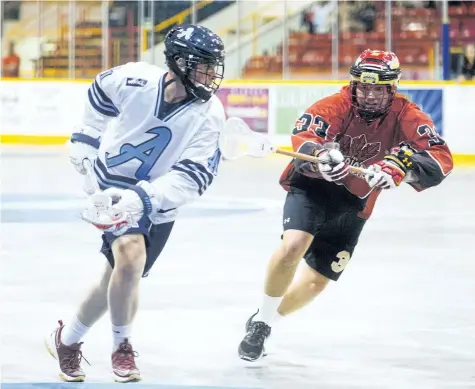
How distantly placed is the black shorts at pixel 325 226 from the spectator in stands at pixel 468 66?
33.4 ft

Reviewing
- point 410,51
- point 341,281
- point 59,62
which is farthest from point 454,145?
point 341,281

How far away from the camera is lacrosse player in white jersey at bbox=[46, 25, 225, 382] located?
157 inches

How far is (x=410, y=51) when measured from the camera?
51.8 feet

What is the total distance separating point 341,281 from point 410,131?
1932 mm

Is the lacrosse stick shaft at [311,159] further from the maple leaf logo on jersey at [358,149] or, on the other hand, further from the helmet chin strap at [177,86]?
the helmet chin strap at [177,86]

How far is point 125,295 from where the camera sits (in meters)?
4.03

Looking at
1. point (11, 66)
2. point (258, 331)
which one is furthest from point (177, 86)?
point (11, 66)

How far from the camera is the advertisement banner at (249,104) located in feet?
50.4

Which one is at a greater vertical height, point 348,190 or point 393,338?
point 348,190

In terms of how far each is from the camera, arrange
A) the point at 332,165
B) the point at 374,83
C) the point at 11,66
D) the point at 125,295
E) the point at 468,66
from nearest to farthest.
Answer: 1. the point at 125,295
2. the point at 332,165
3. the point at 374,83
4. the point at 468,66
5. the point at 11,66

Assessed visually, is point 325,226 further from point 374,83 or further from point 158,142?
point 158,142

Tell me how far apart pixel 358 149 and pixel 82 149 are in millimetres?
1187

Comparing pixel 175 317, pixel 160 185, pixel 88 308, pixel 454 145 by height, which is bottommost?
pixel 454 145

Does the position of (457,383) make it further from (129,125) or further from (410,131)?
(129,125)
